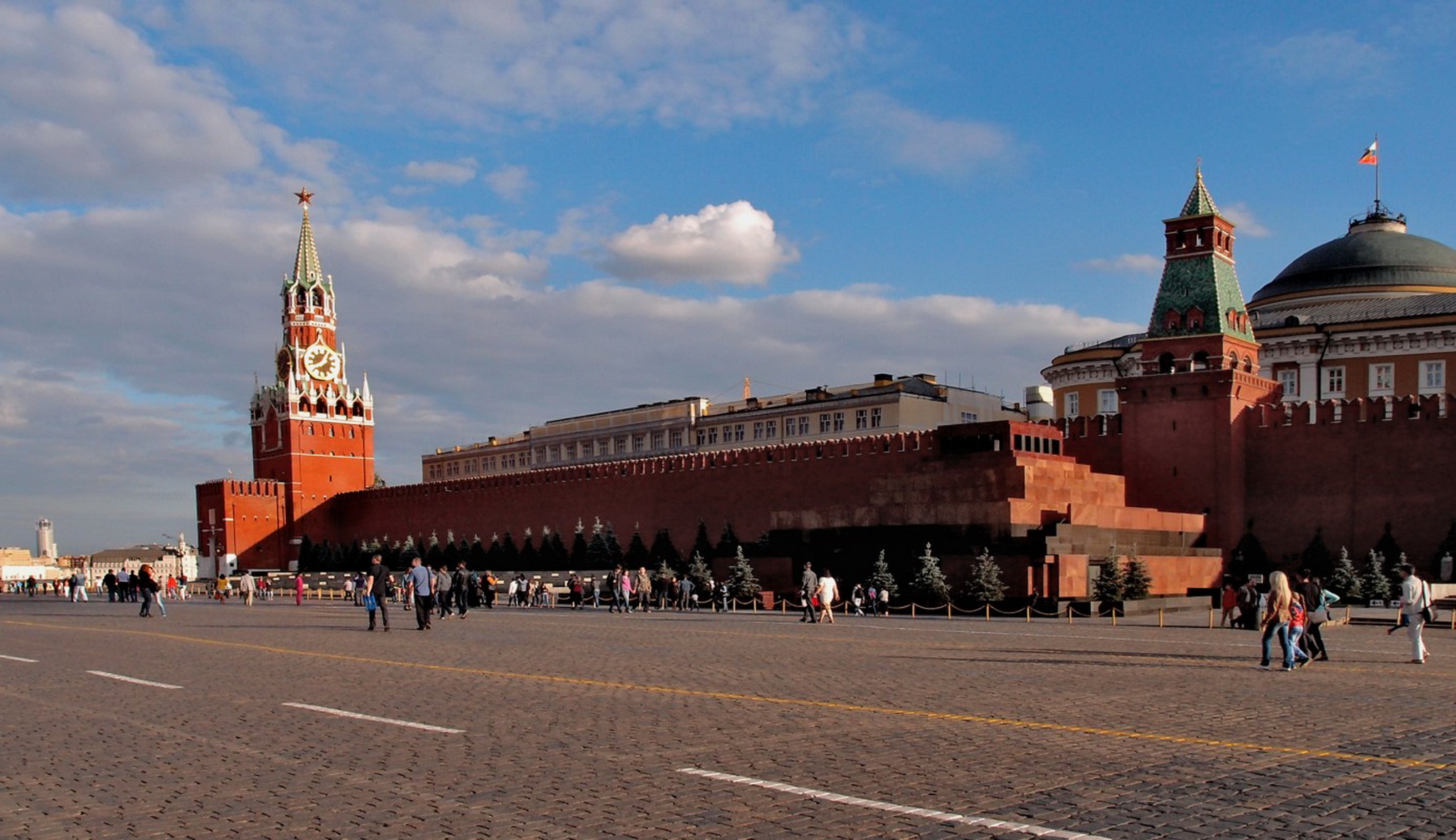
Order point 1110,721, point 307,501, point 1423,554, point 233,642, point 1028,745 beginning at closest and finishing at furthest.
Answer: point 1028,745, point 1110,721, point 233,642, point 1423,554, point 307,501

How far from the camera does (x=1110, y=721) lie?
8.00 m

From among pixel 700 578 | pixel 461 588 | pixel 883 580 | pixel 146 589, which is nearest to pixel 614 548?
pixel 700 578

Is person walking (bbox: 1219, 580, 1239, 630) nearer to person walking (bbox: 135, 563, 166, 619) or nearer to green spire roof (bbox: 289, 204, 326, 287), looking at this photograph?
person walking (bbox: 135, 563, 166, 619)

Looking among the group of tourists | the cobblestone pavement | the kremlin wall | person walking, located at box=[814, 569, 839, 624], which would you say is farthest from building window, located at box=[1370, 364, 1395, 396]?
the cobblestone pavement

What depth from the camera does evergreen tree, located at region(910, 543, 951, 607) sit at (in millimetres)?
26328

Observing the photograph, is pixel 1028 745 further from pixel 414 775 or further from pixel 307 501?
pixel 307 501

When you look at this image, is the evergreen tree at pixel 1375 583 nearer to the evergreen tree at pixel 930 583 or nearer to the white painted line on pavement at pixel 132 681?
the evergreen tree at pixel 930 583

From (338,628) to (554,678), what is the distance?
8.88m

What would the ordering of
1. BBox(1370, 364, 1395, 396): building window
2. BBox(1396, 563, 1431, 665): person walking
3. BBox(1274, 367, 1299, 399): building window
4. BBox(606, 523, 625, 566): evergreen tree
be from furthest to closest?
BBox(606, 523, 625, 566): evergreen tree < BBox(1274, 367, 1299, 399): building window < BBox(1370, 364, 1395, 396): building window < BBox(1396, 563, 1431, 665): person walking

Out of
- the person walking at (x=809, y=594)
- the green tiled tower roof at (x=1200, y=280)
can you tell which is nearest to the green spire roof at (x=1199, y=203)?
the green tiled tower roof at (x=1200, y=280)

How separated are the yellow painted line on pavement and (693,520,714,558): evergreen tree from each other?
94.4 ft

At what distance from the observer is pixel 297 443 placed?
228ft

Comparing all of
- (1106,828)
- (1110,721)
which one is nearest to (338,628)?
(1110,721)

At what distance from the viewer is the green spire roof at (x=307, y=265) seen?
238 feet
